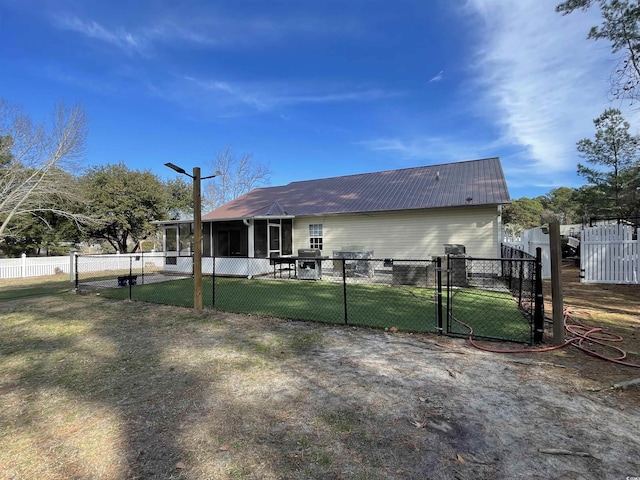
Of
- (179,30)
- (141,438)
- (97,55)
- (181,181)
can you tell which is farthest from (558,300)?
(181,181)

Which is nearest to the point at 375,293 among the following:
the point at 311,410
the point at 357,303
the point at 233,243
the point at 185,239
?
the point at 357,303

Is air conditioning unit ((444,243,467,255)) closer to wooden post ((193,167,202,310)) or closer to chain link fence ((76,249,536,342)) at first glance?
chain link fence ((76,249,536,342))

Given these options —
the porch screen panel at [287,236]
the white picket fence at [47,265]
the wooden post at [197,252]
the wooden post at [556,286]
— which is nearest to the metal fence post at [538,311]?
the wooden post at [556,286]

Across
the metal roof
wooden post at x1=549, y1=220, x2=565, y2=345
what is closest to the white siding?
the metal roof

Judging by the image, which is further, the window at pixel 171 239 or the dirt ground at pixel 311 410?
the window at pixel 171 239

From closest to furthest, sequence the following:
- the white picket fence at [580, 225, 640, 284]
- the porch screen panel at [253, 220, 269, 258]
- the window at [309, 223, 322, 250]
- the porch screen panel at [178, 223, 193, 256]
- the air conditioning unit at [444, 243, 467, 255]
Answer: the white picket fence at [580, 225, 640, 284] → the air conditioning unit at [444, 243, 467, 255] → the porch screen panel at [253, 220, 269, 258] → the window at [309, 223, 322, 250] → the porch screen panel at [178, 223, 193, 256]

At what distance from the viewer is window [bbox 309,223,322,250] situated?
15039 mm

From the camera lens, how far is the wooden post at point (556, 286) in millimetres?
4324

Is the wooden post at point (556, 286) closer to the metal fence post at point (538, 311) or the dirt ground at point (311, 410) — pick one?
the metal fence post at point (538, 311)

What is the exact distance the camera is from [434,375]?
3.50 m

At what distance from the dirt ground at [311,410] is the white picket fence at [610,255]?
6702 millimetres

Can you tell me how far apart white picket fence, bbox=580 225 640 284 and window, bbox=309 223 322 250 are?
9.79m

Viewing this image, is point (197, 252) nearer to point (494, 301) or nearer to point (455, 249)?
point (494, 301)

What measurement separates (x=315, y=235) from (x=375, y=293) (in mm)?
6666
